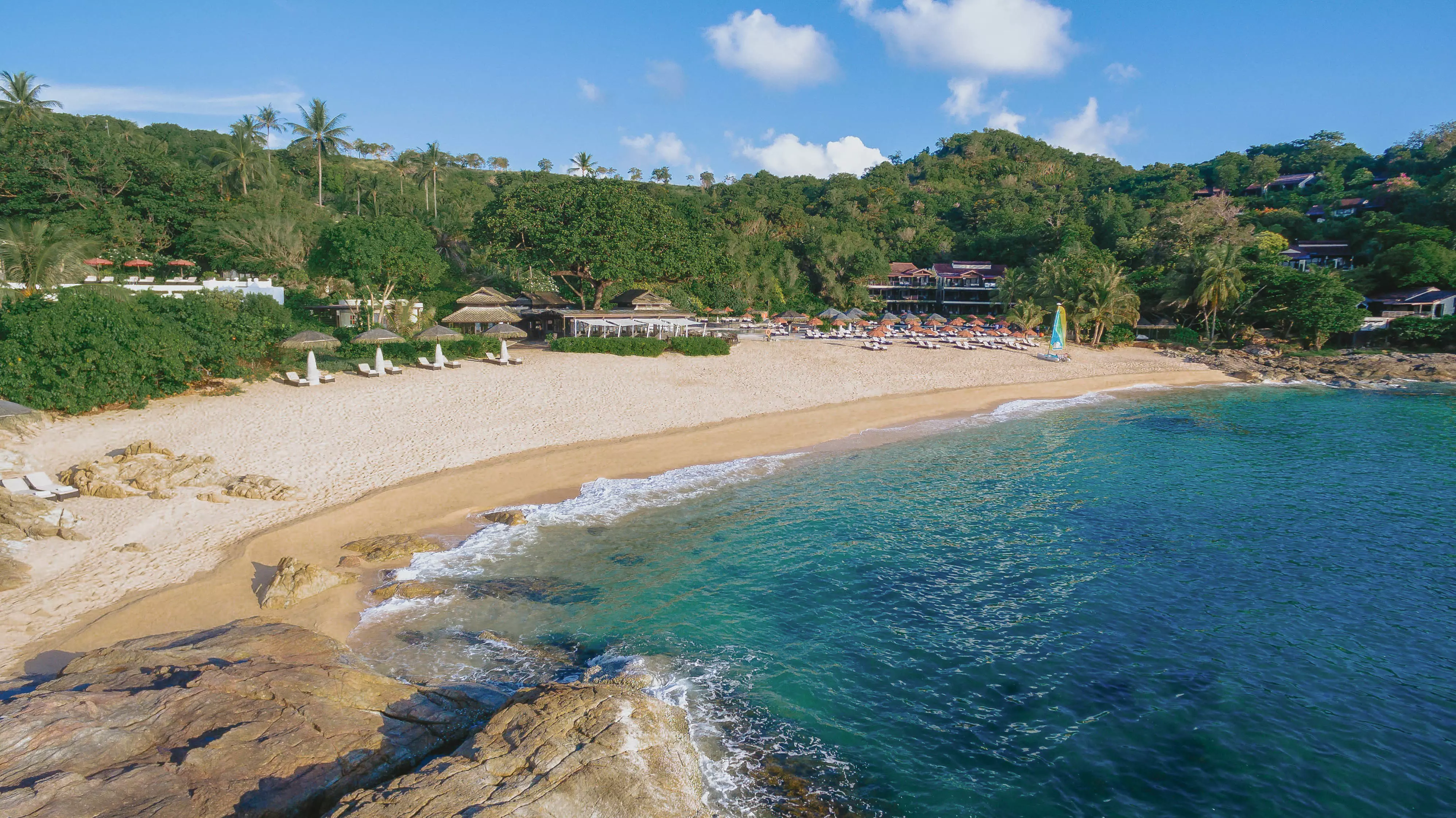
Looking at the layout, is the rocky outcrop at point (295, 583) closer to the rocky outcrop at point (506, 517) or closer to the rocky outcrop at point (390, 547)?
the rocky outcrop at point (390, 547)

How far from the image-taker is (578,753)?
26.1ft

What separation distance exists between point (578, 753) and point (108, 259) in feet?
157

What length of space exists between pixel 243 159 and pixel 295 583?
186 ft

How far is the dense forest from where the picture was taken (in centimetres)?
4125

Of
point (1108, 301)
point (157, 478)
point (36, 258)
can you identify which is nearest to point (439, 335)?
point (36, 258)

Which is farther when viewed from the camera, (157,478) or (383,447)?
(383,447)

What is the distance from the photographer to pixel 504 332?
121 feet

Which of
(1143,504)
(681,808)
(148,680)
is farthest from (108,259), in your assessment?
(1143,504)

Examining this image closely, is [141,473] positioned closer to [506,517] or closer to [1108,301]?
[506,517]

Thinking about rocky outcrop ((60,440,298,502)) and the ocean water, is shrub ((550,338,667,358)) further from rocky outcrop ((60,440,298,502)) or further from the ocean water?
rocky outcrop ((60,440,298,502))

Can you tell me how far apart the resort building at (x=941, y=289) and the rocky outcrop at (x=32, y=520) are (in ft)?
203

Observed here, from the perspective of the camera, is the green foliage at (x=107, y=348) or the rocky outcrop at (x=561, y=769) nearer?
the rocky outcrop at (x=561, y=769)

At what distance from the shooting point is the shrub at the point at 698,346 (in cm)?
3850

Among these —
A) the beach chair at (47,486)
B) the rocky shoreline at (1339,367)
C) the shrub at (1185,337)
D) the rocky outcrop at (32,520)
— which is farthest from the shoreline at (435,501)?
the shrub at (1185,337)
